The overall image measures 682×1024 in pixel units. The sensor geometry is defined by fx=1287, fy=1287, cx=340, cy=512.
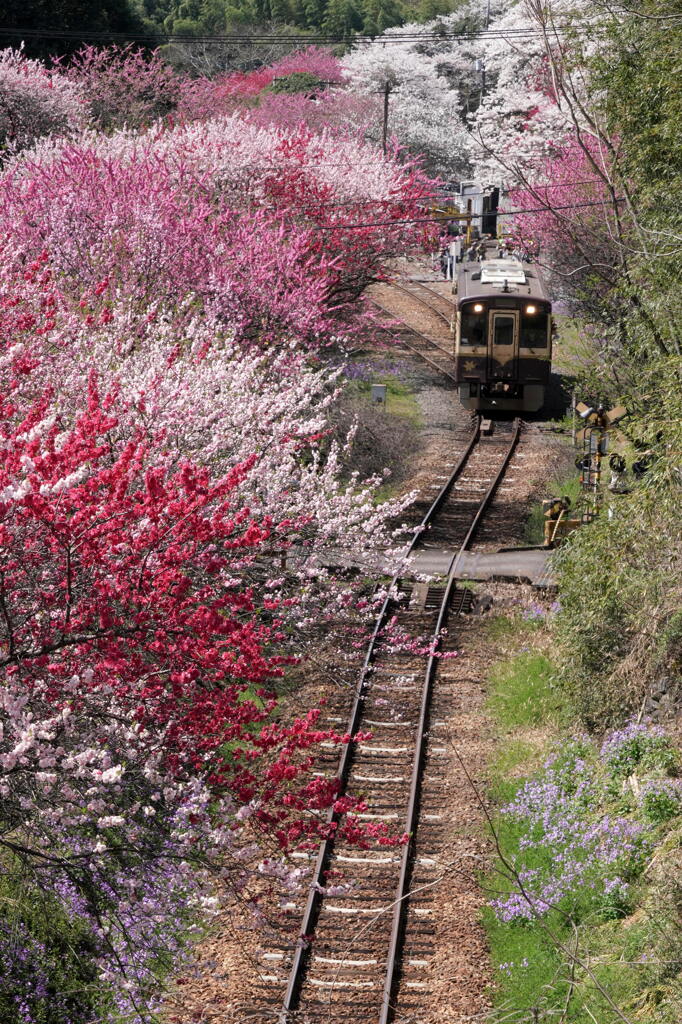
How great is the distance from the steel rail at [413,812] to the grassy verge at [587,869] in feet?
2.72

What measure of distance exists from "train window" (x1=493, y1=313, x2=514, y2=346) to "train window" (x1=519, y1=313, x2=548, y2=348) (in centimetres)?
26

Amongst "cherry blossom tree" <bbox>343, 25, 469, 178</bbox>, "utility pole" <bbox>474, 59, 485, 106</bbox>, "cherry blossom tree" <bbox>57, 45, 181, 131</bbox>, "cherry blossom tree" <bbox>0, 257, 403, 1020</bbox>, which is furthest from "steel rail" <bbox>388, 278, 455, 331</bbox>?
"cherry blossom tree" <bbox>0, 257, 403, 1020</bbox>

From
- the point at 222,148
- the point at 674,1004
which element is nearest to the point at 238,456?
the point at 674,1004

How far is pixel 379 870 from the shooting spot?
12.8 m

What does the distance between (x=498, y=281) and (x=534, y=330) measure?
156 cm

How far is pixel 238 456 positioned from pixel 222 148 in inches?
703

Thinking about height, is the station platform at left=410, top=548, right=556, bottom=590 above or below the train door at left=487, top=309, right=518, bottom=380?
below

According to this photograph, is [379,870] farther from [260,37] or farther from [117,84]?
[260,37]

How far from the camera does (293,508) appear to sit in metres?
13.1

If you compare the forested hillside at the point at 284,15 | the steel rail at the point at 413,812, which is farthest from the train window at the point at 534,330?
the forested hillside at the point at 284,15

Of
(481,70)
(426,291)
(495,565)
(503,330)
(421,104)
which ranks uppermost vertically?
(481,70)

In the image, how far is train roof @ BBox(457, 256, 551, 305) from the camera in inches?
1195

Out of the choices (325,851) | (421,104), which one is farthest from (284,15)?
(325,851)

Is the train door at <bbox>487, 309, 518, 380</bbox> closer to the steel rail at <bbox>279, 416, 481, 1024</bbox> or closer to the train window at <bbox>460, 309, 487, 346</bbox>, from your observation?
the train window at <bbox>460, 309, 487, 346</bbox>
